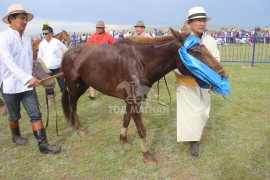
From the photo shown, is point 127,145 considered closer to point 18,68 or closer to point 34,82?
point 34,82

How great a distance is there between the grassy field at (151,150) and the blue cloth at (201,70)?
1210 millimetres

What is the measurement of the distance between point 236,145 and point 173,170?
4.20 ft

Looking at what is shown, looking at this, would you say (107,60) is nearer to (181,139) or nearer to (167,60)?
(167,60)

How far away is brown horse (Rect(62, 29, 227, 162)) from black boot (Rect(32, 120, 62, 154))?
3.45 feet

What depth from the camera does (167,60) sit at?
10.3 feet

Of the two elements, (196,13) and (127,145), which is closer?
(196,13)

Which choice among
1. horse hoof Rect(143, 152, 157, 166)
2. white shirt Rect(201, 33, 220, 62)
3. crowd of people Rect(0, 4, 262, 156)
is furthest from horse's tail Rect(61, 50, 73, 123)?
white shirt Rect(201, 33, 220, 62)

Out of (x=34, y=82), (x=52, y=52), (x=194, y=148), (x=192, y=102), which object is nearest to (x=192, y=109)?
(x=192, y=102)

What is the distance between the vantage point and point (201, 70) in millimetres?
2773

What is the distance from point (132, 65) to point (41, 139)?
1.84 meters

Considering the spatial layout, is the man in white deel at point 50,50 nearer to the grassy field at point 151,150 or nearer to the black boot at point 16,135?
the grassy field at point 151,150

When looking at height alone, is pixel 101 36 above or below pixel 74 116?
above

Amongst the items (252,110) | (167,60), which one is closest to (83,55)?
(167,60)

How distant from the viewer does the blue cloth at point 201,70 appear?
277cm
